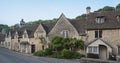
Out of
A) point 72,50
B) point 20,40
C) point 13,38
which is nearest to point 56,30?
point 72,50

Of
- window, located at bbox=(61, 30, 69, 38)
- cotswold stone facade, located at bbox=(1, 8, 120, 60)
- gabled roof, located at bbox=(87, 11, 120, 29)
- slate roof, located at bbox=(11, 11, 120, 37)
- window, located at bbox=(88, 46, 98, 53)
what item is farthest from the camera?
window, located at bbox=(61, 30, 69, 38)

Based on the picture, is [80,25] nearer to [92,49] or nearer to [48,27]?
[92,49]

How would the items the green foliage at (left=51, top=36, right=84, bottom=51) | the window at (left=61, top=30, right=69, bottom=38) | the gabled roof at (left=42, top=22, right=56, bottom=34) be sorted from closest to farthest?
the green foliage at (left=51, top=36, right=84, bottom=51), the window at (left=61, top=30, right=69, bottom=38), the gabled roof at (left=42, top=22, right=56, bottom=34)

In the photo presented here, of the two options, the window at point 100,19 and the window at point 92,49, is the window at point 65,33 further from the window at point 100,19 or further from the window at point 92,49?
the window at point 100,19

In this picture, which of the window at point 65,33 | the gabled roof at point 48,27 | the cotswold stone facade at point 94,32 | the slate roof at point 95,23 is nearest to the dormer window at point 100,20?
the cotswold stone facade at point 94,32

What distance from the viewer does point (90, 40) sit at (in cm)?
4956

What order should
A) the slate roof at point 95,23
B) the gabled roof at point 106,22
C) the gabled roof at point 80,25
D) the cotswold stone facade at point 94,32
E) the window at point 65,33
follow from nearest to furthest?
the cotswold stone facade at point 94,32 < the gabled roof at point 106,22 < the slate roof at point 95,23 < the gabled roof at point 80,25 < the window at point 65,33

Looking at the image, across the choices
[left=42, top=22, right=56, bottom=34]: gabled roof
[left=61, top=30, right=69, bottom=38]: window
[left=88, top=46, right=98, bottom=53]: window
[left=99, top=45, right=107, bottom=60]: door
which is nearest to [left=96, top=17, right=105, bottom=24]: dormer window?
[left=99, top=45, right=107, bottom=60]: door

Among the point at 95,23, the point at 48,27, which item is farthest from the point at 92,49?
the point at 48,27

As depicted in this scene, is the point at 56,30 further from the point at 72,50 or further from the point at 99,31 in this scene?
the point at 99,31

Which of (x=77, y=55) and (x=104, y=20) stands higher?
(x=104, y=20)

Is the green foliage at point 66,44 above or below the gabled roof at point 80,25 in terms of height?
below

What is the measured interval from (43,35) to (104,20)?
18043 mm

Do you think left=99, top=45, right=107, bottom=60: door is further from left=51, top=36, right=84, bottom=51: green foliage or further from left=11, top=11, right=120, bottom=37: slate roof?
left=51, top=36, right=84, bottom=51: green foliage
